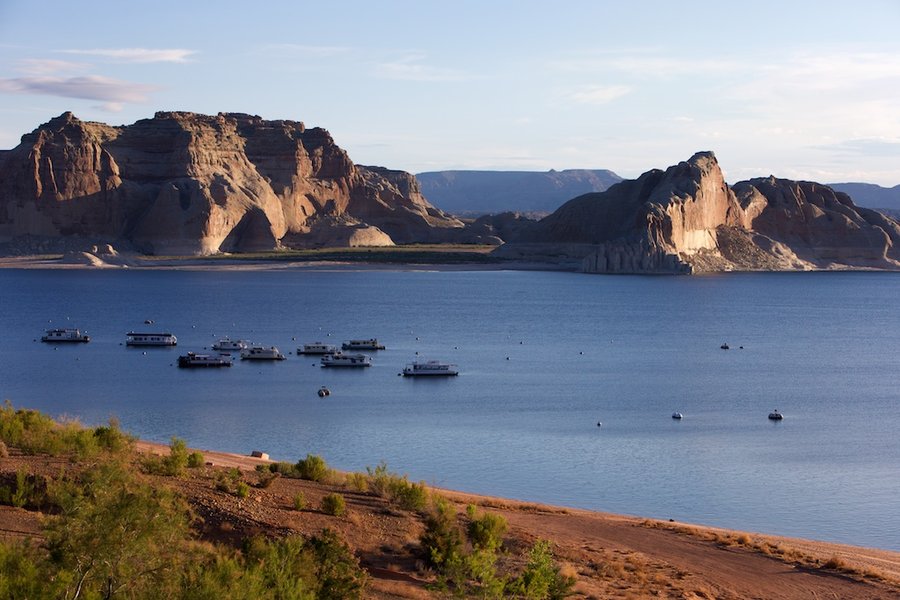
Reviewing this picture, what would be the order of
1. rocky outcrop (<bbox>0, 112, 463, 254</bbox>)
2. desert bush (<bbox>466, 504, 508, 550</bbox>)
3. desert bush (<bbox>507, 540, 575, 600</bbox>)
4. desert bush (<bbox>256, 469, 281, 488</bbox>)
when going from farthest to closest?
rocky outcrop (<bbox>0, 112, 463, 254</bbox>), desert bush (<bbox>256, 469, 281, 488</bbox>), desert bush (<bbox>466, 504, 508, 550</bbox>), desert bush (<bbox>507, 540, 575, 600</bbox>)

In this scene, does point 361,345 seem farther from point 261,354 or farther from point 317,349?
point 261,354

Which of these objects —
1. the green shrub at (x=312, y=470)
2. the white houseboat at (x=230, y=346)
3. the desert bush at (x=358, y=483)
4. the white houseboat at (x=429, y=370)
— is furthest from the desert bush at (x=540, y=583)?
the white houseboat at (x=230, y=346)

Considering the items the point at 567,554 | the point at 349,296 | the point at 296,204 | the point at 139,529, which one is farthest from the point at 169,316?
the point at 296,204

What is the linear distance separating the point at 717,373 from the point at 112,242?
115008 millimetres

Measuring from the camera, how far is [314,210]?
602 feet

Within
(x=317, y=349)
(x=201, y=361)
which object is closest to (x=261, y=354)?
(x=317, y=349)

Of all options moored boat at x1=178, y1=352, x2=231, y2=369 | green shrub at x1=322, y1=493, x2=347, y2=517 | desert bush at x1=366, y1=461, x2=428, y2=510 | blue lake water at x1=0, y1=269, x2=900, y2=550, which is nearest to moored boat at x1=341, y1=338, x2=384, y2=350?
blue lake water at x1=0, y1=269, x2=900, y2=550

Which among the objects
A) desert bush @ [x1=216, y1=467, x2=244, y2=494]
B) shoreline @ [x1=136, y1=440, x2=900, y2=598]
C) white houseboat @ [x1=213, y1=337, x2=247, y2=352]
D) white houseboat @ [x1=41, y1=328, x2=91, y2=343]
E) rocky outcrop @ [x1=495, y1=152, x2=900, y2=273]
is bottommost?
white houseboat @ [x1=41, y1=328, x2=91, y2=343]

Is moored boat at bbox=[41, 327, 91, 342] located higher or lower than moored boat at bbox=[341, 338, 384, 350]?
lower

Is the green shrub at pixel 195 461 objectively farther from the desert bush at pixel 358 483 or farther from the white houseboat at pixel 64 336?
the white houseboat at pixel 64 336

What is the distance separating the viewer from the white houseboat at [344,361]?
59697 millimetres

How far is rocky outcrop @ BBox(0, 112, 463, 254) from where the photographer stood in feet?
509

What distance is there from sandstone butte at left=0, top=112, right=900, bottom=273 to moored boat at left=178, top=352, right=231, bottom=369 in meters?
97.1

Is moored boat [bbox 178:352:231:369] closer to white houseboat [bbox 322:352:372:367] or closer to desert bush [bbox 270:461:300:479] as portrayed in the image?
white houseboat [bbox 322:352:372:367]
